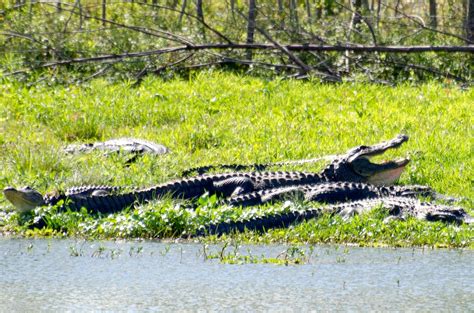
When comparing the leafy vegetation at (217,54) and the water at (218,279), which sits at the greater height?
the leafy vegetation at (217,54)

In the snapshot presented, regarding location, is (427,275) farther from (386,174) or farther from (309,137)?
(309,137)

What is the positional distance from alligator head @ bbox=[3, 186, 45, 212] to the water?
0.58m

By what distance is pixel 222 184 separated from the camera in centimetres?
845

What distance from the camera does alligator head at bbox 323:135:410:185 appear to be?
8891 millimetres

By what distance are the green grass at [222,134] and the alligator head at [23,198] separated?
13cm

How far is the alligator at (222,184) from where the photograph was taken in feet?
25.1

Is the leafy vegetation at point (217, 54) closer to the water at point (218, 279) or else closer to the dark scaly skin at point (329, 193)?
the dark scaly skin at point (329, 193)

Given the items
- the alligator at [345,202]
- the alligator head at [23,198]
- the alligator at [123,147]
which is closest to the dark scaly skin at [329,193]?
the alligator at [345,202]

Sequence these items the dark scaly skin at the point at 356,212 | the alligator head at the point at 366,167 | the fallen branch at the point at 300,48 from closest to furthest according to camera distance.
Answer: the dark scaly skin at the point at 356,212 → the alligator head at the point at 366,167 → the fallen branch at the point at 300,48

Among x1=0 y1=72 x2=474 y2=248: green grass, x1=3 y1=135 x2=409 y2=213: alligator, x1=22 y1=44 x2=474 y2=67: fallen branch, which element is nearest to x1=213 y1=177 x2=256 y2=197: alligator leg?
x1=3 y1=135 x2=409 y2=213: alligator

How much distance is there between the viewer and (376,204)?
25.2ft

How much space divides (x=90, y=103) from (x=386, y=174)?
4.78 m

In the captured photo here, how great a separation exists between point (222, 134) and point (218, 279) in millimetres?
5236

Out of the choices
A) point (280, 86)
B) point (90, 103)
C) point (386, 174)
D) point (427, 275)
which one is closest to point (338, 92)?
point (280, 86)
